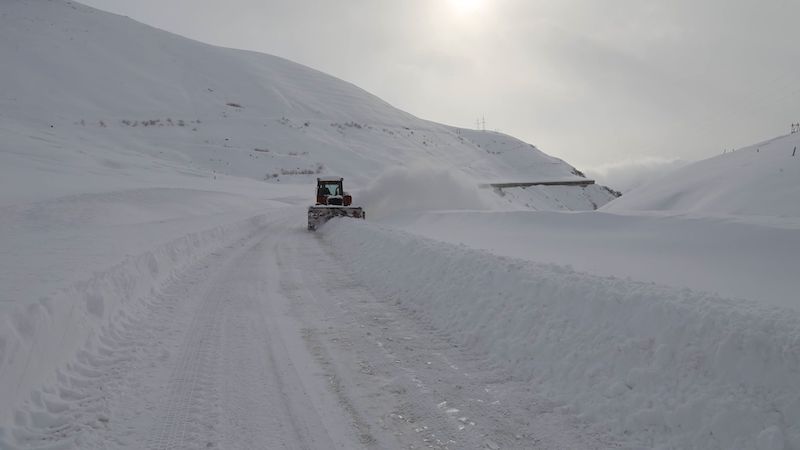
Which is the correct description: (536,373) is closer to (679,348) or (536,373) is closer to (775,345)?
(679,348)

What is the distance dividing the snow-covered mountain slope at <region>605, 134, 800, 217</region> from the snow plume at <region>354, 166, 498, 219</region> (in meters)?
9.02

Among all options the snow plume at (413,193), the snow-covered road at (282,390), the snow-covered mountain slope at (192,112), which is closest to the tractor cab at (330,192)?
the snow plume at (413,193)

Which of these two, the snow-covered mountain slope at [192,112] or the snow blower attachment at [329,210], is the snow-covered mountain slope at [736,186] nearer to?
the snow blower attachment at [329,210]

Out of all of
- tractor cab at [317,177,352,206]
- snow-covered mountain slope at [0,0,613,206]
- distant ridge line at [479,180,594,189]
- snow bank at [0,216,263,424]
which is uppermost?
snow-covered mountain slope at [0,0,613,206]

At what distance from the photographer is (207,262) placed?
487 inches

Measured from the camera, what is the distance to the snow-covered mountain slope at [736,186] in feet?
55.6

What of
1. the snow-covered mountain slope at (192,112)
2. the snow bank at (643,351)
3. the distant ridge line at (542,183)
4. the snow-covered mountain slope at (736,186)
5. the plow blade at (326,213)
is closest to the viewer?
the snow bank at (643,351)

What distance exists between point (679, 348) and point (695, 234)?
9.63m

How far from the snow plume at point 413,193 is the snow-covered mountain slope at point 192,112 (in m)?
19.2

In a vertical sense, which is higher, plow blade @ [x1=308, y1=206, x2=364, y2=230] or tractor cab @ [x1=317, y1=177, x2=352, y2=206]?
tractor cab @ [x1=317, y1=177, x2=352, y2=206]

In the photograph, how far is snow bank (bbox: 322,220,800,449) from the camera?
11.9 ft

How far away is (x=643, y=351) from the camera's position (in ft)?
15.0

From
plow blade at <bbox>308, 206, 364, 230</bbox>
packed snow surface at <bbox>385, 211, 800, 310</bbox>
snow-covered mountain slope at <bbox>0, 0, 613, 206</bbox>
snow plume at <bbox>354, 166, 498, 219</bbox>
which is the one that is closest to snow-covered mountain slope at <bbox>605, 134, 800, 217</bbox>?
packed snow surface at <bbox>385, 211, 800, 310</bbox>

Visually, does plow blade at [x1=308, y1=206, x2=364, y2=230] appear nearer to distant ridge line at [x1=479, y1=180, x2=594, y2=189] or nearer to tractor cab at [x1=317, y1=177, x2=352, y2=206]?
tractor cab at [x1=317, y1=177, x2=352, y2=206]
